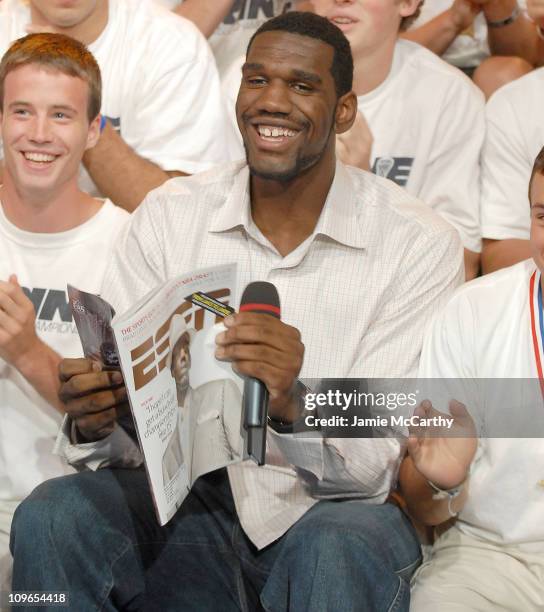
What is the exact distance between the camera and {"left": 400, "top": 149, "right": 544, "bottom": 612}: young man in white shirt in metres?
1.85

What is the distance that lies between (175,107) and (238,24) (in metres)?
0.47

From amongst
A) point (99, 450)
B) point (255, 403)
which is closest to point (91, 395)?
point (99, 450)

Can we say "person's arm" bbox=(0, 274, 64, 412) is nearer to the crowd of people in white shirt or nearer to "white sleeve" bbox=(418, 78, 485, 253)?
the crowd of people in white shirt

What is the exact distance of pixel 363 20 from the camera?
2.67 meters

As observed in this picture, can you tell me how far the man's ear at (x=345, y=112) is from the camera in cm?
212

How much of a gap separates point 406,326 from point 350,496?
0.29 m

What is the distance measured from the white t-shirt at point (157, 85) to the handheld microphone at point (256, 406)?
38.0 inches

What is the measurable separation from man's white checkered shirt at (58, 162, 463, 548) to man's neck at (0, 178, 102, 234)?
0.49 feet

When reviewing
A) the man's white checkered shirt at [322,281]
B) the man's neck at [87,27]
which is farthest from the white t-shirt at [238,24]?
the man's white checkered shirt at [322,281]

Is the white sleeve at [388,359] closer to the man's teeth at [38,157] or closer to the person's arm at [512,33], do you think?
the man's teeth at [38,157]

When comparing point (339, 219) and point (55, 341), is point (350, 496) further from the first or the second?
point (55, 341)

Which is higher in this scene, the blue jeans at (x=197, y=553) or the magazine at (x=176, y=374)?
the magazine at (x=176, y=374)

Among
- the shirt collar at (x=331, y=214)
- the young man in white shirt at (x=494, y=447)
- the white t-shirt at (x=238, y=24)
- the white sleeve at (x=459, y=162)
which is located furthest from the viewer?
the white t-shirt at (x=238, y=24)

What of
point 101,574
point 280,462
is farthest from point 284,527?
point 101,574
